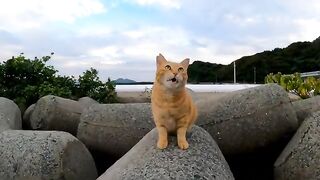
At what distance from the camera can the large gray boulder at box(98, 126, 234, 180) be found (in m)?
3.32

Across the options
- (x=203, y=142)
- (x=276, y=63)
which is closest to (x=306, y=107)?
(x=203, y=142)

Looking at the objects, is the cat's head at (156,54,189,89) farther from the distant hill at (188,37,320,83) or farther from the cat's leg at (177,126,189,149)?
the distant hill at (188,37,320,83)

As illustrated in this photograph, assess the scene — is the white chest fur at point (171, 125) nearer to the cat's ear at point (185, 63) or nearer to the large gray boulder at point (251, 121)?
the cat's ear at point (185, 63)

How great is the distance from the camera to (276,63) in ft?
102

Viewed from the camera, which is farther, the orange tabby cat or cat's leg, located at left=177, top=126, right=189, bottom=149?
cat's leg, located at left=177, top=126, right=189, bottom=149

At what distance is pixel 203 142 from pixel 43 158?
151 centimetres

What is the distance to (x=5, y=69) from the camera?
8.53 metres

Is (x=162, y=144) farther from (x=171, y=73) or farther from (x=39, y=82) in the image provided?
(x=39, y=82)

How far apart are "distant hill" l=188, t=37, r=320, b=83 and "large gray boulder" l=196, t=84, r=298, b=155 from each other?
21214mm

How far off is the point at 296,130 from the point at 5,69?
18.6 feet

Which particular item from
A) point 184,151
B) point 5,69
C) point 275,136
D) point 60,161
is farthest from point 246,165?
point 5,69

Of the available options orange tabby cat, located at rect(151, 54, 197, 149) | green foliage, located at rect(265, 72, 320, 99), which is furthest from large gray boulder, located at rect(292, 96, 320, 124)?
green foliage, located at rect(265, 72, 320, 99)

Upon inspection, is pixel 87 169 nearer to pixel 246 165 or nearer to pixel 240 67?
pixel 246 165

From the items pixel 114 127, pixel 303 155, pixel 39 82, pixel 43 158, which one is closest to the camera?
pixel 303 155
